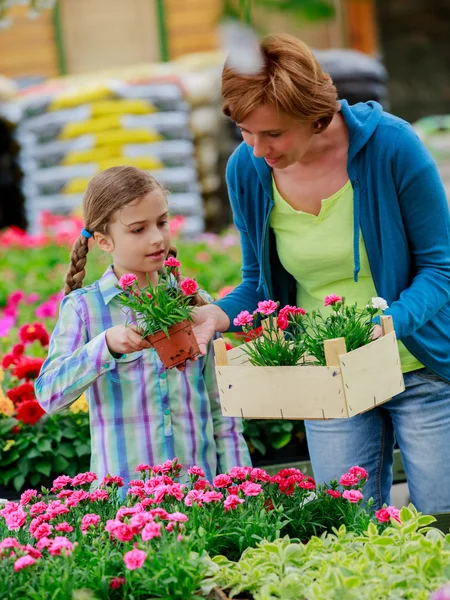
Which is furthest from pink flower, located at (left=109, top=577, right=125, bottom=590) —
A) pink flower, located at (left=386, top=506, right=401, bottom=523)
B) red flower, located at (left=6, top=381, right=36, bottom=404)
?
red flower, located at (left=6, top=381, right=36, bottom=404)

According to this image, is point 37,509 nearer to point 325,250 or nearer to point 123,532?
point 123,532

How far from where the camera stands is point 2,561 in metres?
1.84

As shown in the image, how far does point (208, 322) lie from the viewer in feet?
8.02

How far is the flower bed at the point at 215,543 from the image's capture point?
1767 millimetres

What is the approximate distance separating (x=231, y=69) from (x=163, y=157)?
25.7 feet

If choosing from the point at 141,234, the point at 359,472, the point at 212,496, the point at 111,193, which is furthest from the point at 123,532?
the point at 111,193

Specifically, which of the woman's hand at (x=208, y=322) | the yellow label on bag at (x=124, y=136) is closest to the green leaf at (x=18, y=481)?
the woman's hand at (x=208, y=322)

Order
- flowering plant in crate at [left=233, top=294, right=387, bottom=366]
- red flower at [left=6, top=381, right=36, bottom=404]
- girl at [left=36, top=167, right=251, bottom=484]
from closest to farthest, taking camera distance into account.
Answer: flowering plant in crate at [left=233, top=294, right=387, bottom=366] < girl at [left=36, top=167, right=251, bottom=484] < red flower at [left=6, top=381, right=36, bottom=404]

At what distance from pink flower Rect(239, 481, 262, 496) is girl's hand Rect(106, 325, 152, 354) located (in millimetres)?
406

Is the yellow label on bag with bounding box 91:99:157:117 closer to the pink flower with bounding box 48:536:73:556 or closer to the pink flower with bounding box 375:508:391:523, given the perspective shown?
the pink flower with bounding box 375:508:391:523

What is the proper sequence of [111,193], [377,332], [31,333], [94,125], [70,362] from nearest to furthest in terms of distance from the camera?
[377,332] < [70,362] < [111,193] < [31,333] < [94,125]

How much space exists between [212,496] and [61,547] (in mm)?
383

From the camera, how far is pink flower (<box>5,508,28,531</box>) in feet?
6.77

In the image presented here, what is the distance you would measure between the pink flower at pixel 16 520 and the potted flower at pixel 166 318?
0.47 metres
